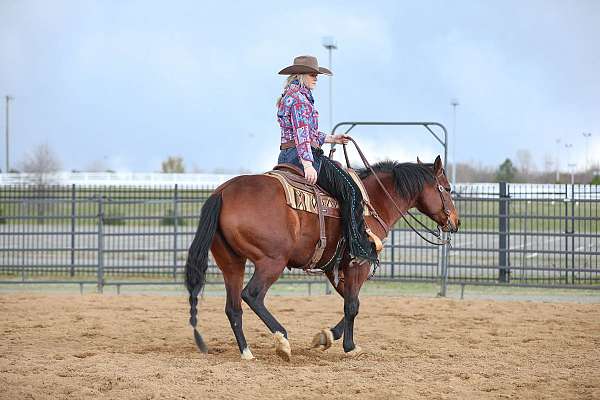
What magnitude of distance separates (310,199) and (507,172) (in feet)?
79.5

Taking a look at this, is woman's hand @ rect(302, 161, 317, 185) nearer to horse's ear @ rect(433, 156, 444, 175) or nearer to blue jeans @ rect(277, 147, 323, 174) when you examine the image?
blue jeans @ rect(277, 147, 323, 174)

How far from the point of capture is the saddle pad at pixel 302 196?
6.83 m

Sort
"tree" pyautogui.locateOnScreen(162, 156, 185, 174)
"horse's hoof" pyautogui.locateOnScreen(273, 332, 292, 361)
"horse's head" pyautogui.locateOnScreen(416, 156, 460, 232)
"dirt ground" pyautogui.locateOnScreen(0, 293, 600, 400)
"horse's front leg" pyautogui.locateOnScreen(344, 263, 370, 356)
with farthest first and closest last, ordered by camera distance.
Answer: "tree" pyautogui.locateOnScreen(162, 156, 185, 174), "horse's head" pyautogui.locateOnScreen(416, 156, 460, 232), "horse's front leg" pyautogui.locateOnScreen(344, 263, 370, 356), "horse's hoof" pyautogui.locateOnScreen(273, 332, 292, 361), "dirt ground" pyautogui.locateOnScreen(0, 293, 600, 400)

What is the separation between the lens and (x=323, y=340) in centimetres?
728

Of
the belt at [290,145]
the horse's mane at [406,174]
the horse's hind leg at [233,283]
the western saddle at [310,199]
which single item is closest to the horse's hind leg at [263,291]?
the horse's hind leg at [233,283]

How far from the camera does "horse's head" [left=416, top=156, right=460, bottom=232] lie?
8102 mm

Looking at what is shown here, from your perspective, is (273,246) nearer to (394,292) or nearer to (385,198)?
(385,198)

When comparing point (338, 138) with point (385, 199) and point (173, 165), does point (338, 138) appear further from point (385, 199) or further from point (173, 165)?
point (173, 165)

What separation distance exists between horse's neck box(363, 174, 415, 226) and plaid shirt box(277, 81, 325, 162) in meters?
0.91

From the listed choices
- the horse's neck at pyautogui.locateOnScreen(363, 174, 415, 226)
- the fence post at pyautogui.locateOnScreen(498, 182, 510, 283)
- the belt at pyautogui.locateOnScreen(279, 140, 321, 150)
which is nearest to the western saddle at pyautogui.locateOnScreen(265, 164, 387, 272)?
the belt at pyautogui.locateOnScreen(279, 140, 321, 150)

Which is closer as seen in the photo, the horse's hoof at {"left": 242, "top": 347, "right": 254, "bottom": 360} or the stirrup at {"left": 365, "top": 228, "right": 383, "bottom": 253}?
the horse's hoof at {"left": 242, "top": 347, "right": 254, "bottom": 360}

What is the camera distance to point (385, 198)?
25.8 ft

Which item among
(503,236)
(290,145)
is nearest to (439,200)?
(290,145)

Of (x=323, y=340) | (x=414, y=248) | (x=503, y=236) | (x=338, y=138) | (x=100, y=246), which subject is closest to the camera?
(x=323, y=340)
